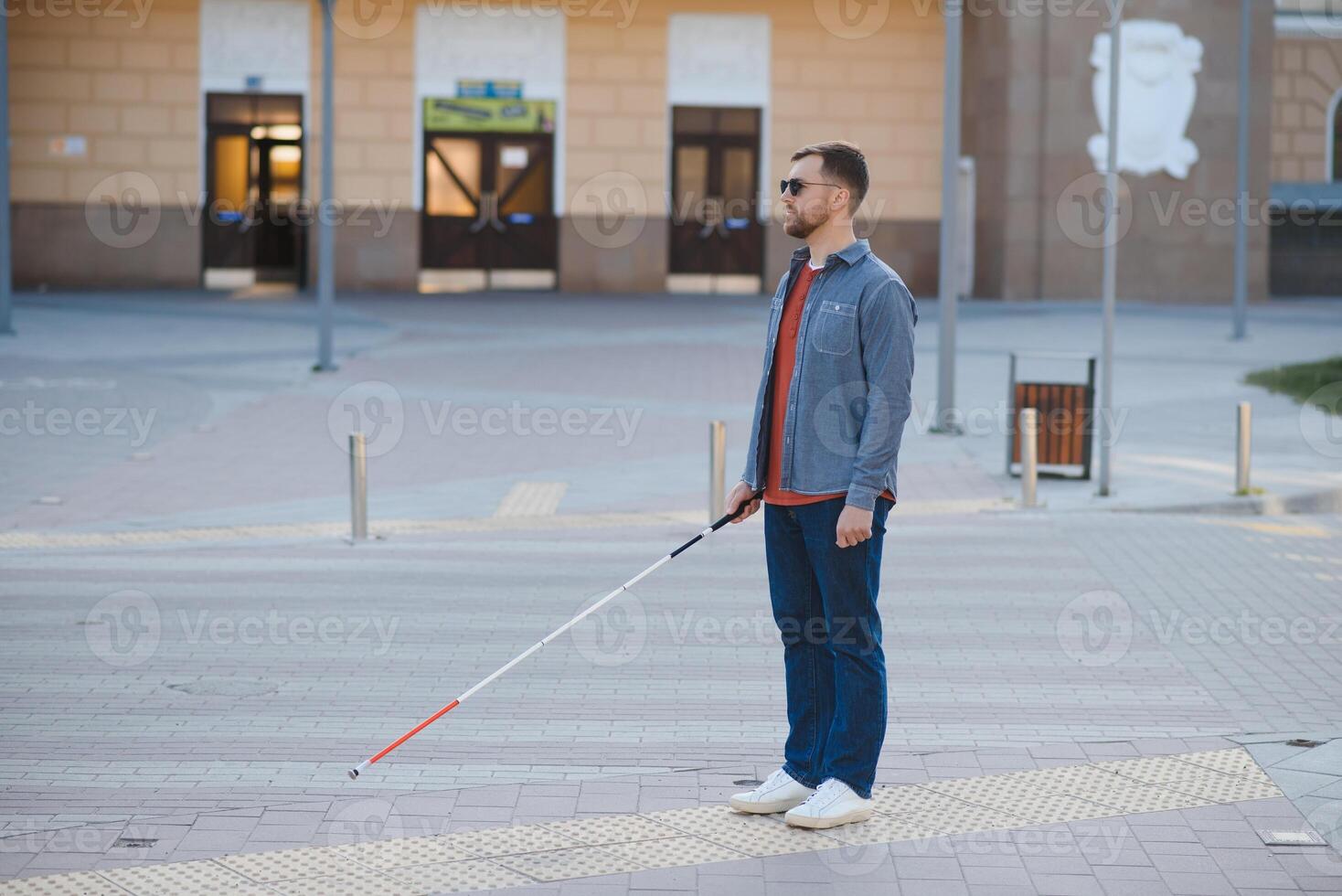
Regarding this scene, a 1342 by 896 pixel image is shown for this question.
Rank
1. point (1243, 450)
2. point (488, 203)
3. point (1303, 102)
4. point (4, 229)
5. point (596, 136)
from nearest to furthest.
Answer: point (1243, 450)
point (4, 229)
point (596, 136)
point (488, 203)
point (1303, 102)

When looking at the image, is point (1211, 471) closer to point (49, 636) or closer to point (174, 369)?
point (49, 636)

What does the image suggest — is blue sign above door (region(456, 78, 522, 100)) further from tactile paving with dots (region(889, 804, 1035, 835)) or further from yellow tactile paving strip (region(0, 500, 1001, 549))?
tactile paving with dots (region(889, 804, 1035, 835))

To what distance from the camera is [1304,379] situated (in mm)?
19797

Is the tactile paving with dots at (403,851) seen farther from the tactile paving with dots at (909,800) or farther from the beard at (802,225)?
the beard at (802,225)

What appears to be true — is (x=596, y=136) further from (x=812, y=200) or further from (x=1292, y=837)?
(x=1292, y=837)

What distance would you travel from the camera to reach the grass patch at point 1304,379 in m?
18.6

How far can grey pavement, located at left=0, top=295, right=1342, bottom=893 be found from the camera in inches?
210

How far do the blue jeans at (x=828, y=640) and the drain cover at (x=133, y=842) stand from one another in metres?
1.90

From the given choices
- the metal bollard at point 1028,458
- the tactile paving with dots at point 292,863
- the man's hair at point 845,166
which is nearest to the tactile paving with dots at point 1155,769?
the man's hair at point 845,166

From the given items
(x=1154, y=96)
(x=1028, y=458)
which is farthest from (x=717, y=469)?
(x=1154, y=96)

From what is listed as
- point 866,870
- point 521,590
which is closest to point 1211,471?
point 521,590

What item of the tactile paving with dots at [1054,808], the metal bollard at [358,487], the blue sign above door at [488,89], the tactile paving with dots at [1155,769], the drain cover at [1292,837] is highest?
the blue sign above door at [488,89]

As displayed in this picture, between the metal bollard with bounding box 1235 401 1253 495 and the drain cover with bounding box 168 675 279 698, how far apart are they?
777 centimetres

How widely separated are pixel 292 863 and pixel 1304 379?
17.0 metres
